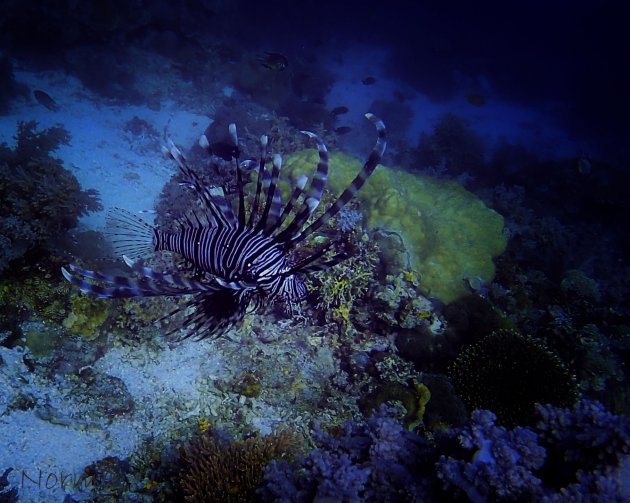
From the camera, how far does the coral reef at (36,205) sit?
3908mm

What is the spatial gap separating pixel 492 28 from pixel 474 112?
14.1 meters

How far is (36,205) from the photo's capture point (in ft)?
15.7

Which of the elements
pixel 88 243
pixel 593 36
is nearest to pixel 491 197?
pixel 88 243

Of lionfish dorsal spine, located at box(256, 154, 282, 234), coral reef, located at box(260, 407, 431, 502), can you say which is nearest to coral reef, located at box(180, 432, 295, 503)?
coral reef, located at box(260, 407, 431, 502)

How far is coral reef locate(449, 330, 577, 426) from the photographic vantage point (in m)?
4.19

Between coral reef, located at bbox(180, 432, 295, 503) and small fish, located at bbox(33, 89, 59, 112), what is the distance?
9802 mm

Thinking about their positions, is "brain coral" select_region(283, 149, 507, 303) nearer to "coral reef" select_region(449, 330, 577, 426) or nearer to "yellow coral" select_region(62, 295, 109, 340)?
"coral reef" select_region(449, 330, 577, 426)

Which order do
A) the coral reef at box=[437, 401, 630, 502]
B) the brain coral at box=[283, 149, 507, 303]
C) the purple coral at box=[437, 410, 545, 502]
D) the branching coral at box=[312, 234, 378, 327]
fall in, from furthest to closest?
the brain coral at box=[283, 149, 507, 303]
the branching coral at box=[312, 234, 378, 327]
the purple coral at box=[437, 410, 545, 502]
the coral reef at box=[437, 401, 630, 502]

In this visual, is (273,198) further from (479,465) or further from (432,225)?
(432,225)

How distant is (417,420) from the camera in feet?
13.5

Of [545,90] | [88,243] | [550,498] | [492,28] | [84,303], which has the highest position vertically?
[492,28]

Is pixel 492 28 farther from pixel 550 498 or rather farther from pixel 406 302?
pixel 550 498

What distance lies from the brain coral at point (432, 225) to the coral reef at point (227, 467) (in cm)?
322

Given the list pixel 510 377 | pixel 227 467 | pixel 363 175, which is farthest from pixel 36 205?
pixel 510 377
